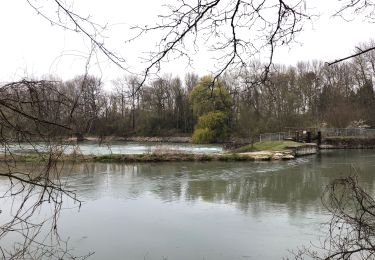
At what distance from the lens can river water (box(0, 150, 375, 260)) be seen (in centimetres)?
798

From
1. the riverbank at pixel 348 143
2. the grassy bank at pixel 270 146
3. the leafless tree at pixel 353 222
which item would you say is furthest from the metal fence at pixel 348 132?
the leafless tree at pixel 353 222

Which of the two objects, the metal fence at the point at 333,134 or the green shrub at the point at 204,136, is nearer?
the metal fence at the point at 333,134

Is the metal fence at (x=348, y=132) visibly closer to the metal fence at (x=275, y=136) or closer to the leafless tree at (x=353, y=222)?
the metal fence at (x=275, y=136)

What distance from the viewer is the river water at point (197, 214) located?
7.98m

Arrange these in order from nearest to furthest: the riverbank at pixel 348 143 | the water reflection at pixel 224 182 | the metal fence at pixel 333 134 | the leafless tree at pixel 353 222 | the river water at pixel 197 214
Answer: the leafless tree at pixel 353 222 < the river water at pixel 197 214 < the water reflection at pixel 224 182 < the riverbank at pixel 348 143 < the metal fence at pixel 333 134

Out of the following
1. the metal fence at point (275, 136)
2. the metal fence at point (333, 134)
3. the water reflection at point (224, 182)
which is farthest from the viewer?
the metal fence at point (333, 134)

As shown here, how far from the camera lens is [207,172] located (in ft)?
63.9

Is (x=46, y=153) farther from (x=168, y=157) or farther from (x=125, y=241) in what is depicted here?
(x=168, y=157)

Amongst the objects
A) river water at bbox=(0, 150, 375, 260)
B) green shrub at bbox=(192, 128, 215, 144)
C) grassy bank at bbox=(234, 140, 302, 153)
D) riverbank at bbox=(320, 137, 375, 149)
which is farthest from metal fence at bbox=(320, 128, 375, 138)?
river water at bbox=(0, 150, 375, 260)

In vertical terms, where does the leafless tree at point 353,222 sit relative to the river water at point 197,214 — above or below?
above

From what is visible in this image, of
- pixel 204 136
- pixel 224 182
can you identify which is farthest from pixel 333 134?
pixel 224 182

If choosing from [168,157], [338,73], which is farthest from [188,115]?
[168,157]

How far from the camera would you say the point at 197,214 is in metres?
10.8

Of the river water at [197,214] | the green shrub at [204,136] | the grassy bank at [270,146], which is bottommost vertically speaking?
the river water at [197,214]
